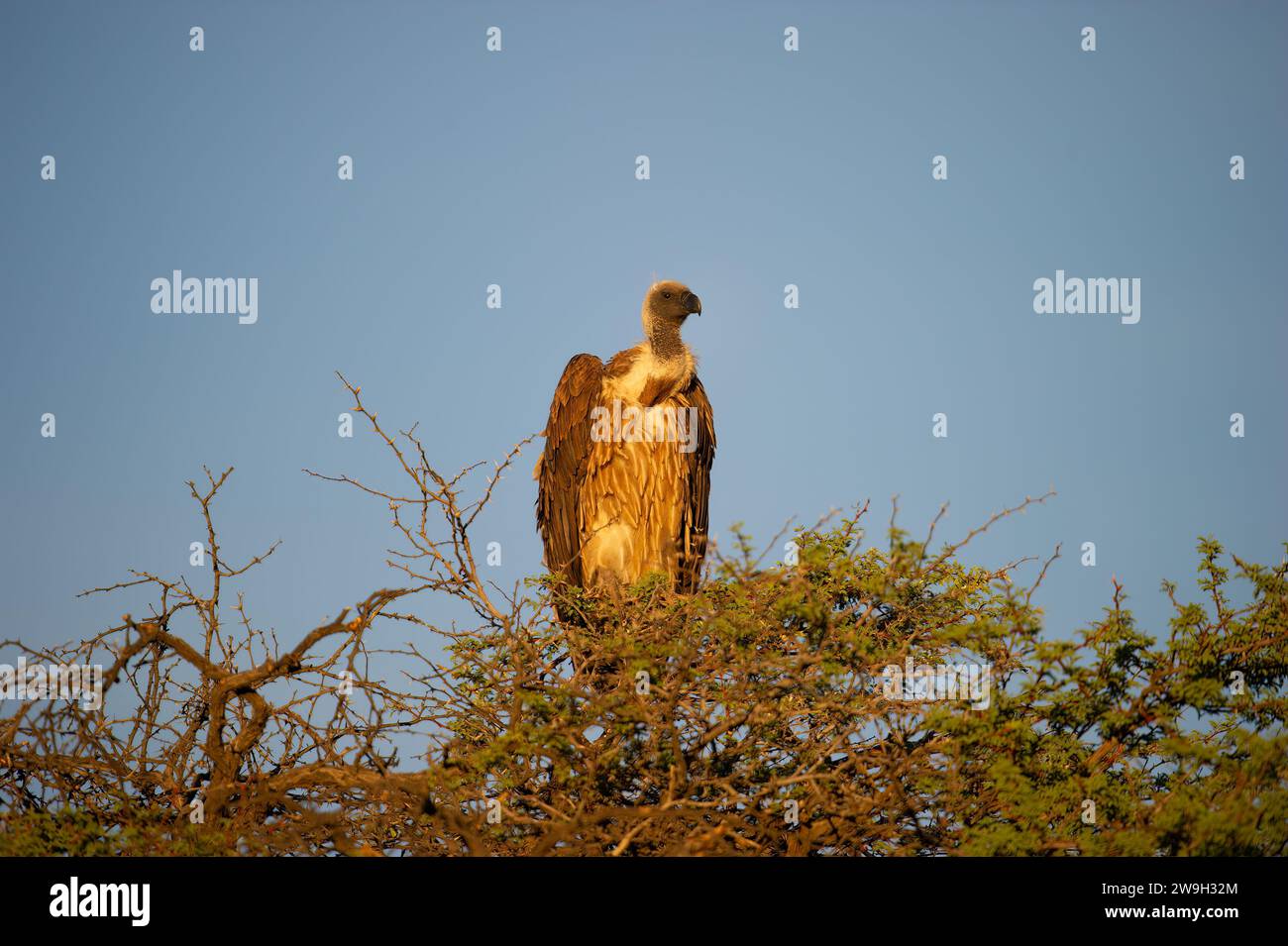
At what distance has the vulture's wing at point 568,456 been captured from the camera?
29.1 feet

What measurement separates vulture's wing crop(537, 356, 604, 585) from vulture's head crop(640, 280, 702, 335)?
776 mm

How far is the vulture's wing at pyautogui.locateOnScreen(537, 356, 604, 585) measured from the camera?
29.1 feet

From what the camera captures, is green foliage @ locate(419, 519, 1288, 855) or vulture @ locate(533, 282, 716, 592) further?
vulture @ locate(533, 282, 716, 592)

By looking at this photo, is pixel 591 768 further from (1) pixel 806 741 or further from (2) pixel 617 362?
(2) pixel 617 362

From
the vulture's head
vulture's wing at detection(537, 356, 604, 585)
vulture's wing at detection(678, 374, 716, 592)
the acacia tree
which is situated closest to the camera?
the acacia tree

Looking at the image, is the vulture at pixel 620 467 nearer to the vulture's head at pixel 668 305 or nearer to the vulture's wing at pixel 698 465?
the vulture's wing at pixel 698 465

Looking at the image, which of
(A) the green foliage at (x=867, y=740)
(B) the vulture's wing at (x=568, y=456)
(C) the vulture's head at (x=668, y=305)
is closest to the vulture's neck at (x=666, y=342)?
(C) the vulture's head at (x=668, y=305)

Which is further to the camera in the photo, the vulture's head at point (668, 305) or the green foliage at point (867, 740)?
the vulture's head at point (668, 305)

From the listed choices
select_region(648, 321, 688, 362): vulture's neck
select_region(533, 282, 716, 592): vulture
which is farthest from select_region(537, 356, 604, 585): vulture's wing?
select_region(648, 321, 688, 362): vulture's neck

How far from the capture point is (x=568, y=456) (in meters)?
8.92

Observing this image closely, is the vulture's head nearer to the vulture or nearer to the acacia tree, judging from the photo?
the vulture

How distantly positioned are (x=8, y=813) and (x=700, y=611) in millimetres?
2873

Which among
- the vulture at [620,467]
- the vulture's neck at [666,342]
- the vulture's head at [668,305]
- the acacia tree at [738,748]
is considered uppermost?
the vulture's head at [668,305]
